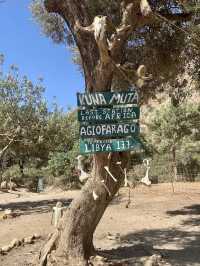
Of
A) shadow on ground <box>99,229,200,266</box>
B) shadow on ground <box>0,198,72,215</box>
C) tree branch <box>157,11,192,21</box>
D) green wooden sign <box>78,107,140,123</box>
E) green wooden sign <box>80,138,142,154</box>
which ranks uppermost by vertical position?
tree branch <box>157,11,192,21</box>

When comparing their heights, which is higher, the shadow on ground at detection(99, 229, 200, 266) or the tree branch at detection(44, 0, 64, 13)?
the tree branch at detection(44, 0, 64, 13)

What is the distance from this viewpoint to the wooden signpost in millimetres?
6980

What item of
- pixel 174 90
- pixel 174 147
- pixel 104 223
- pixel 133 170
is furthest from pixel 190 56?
pixel 174 147

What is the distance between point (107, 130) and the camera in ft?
22.9

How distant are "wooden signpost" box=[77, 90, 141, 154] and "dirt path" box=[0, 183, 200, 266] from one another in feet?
7.37

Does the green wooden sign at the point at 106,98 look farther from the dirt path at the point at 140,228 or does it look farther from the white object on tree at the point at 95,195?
the dirt path at the point at 140,228

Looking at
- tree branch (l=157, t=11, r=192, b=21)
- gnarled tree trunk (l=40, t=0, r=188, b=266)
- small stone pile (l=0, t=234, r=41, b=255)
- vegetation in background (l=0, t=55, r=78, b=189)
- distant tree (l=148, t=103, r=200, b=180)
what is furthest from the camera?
distant tree (l=148, t=103, r=200, b=180)

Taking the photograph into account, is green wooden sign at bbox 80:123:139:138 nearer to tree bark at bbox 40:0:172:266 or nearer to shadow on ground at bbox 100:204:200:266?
tree bark at bbox 40:0:172:266

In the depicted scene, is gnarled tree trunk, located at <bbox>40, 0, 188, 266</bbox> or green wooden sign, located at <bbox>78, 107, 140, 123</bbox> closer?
green wooden sign, located at <bbox>78, 107, 140, 123</bbox>

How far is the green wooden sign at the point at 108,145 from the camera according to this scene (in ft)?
22.9

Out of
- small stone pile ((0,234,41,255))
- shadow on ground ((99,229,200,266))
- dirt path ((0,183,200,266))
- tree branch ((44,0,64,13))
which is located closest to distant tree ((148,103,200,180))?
dirt path ((0,183,200,266))

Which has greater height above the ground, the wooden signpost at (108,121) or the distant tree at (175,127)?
the distant tree at (175,127)

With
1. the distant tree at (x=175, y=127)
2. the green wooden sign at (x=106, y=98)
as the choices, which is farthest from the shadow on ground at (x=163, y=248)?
the distant tree at (x=175, y=127)

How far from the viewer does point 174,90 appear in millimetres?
13133
